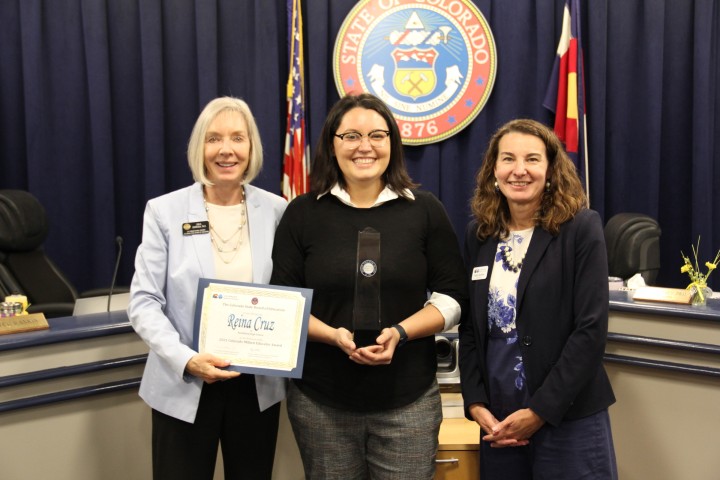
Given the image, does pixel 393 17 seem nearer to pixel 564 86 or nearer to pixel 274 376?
pixel 564 86

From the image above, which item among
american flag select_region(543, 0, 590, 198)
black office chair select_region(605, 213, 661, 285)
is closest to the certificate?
black office chair select_region(605, 213, 661, 285)

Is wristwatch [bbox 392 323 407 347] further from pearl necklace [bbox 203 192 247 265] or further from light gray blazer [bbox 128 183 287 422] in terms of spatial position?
pearl necklace [bbox 203 192 247 265]

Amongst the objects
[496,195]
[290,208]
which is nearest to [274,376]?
[290,208]

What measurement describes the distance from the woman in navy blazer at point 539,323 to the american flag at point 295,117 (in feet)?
8.80

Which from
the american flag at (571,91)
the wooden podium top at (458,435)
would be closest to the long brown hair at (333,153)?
the wooden podium top at (458,435)

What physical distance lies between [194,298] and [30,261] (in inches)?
104

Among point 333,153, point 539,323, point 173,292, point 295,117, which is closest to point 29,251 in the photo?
point 295,117

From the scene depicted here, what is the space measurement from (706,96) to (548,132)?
3.25 metres

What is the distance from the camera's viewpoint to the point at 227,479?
180 cm

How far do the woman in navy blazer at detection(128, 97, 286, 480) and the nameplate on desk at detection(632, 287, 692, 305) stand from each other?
1320mm

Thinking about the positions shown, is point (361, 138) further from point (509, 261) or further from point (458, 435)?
point (458, 435)

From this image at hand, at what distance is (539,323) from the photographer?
1586 mm

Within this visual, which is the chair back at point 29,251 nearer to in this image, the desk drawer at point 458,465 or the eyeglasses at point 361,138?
the desk drawer at point 458,465

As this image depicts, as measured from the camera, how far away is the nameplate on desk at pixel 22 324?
2.10 m
